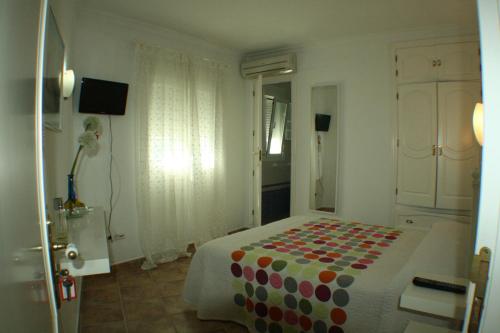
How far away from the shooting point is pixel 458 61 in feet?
11.3

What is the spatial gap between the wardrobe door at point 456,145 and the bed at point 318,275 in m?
0.92

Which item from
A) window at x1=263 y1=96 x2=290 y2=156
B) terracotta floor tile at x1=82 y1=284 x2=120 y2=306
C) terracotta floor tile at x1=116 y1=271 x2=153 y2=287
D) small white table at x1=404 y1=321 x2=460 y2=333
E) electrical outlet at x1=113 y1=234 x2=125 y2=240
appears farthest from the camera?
window at x1=263 y1=96 x2=290 y2=156

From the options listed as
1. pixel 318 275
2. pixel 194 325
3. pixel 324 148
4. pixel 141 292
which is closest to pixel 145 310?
pixel 141 292

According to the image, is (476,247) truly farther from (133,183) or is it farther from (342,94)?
(342,94)

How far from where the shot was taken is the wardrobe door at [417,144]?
3588mm

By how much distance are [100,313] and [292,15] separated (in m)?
3.25

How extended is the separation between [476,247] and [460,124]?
3385 millimetres

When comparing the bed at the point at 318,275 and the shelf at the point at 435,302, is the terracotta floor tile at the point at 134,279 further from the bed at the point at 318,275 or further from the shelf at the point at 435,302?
the shelf at the point at 435,302

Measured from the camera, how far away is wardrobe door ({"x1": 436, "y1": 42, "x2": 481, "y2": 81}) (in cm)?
336

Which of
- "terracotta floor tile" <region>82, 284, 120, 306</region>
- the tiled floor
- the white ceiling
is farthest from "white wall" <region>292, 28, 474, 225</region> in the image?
"terracotta floor tile" <region>82, 284, 120, 306</region>

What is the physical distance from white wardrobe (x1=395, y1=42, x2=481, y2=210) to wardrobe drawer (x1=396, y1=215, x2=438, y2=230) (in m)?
0.14

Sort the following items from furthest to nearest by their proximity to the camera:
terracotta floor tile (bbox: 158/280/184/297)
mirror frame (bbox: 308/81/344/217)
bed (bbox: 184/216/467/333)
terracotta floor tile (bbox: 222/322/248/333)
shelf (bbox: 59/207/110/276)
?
1. mirror frame (bbox: 308/81/344/217)
2. terracotta floor tile (bbox: 158/280/184/297)
3. terracotta floor tile (bbox: 222/322/248/333)
4. bed (bbox: 184/216/467/333)
5. shelf (bbox: 59/207/110/276)

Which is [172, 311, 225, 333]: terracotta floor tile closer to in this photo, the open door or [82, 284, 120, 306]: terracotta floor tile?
[82, 284, 120, 306]: terracotta floor tile

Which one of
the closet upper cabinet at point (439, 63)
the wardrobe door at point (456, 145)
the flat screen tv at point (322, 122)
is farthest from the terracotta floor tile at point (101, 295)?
the closet upper cabinet at point (439, 63)
